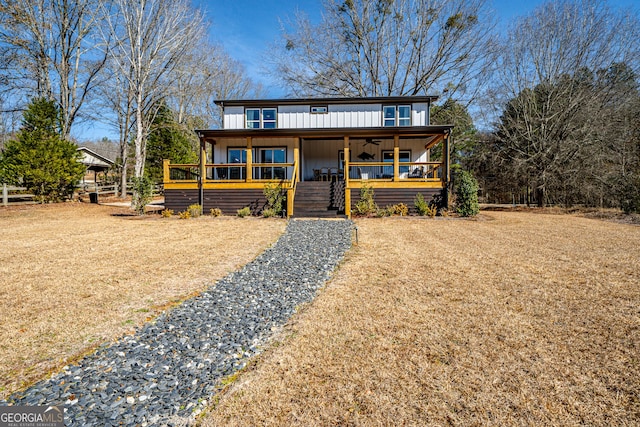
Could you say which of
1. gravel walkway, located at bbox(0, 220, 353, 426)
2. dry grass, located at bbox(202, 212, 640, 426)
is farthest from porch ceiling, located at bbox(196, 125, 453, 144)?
gravel walkway, located at bbox(0, 220, 353, 426)

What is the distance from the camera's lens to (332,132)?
1458 centimetres

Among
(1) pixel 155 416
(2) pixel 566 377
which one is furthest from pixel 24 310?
(2) pixel 566 377

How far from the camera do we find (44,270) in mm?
5352

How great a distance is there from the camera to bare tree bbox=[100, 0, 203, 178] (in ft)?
57.9

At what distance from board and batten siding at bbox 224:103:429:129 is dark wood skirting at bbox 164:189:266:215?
5656 millimetres

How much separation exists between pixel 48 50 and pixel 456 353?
1127 inches

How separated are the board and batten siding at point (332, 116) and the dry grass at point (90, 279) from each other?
31.4 feet

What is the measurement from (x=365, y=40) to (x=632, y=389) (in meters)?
26.9

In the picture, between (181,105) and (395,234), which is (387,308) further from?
(181,105)

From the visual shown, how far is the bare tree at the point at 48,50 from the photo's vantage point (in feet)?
60.6

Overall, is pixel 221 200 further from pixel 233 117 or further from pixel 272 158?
pixel 233 117

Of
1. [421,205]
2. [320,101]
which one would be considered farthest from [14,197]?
[421,205]

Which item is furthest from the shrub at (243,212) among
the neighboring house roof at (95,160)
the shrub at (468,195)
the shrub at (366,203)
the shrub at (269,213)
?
the neighboring house roof at (95,160)

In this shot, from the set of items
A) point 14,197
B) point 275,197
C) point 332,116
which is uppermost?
point 332,116
